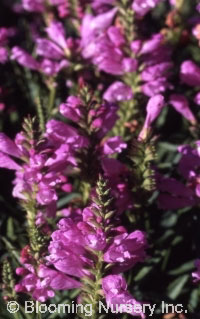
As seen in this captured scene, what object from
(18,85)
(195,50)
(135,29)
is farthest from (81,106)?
(195,50)

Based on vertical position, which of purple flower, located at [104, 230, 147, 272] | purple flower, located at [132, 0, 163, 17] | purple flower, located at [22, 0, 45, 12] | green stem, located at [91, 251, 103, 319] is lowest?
green stem, located at [91, 251, 103, 319]

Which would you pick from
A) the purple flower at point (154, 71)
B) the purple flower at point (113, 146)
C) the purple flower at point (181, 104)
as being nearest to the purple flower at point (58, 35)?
the purple flower at point (154, 71)

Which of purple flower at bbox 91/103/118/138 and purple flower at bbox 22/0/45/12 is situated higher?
purple flower at bbox 22/0/45/12

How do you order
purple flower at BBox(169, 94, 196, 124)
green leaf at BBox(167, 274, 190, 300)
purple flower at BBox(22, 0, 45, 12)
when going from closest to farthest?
green leaf at BBox(167, 274, 190, 300) < purple flower at BBox(169, 94, 196, 124) < purple flower at BBox(22, 0, 45, 12)

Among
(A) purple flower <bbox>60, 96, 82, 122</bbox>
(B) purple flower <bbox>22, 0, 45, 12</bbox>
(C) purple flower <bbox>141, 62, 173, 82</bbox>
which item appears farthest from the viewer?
(B) purple flower <bbox>22, 0, 45, 12</bbox>

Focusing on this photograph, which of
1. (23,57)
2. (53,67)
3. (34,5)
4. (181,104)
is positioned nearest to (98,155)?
(181,104)

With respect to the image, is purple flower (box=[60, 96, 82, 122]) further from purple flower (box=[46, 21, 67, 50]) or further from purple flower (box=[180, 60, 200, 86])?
purple flower (box=[46, 21, 67, 50])

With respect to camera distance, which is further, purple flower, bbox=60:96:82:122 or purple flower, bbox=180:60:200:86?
purple flower, bbox=180:60:200:86

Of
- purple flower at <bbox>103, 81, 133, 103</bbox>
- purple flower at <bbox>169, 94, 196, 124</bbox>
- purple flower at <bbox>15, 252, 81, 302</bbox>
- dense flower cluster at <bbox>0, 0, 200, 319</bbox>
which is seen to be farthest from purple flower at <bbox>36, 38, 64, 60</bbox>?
purple flower at <bbox>15, 252, 81, 302</bbox>

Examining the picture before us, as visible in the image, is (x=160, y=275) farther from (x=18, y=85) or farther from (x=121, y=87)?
(x=18, y=85)
